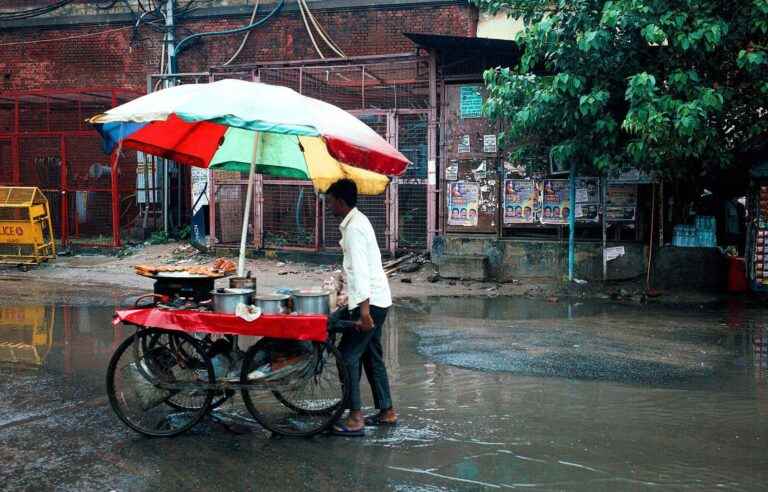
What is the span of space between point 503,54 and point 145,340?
9.12 meters

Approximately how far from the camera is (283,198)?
49.3 ft

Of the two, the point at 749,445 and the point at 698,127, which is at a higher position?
the point at 698,127

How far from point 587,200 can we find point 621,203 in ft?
1.78

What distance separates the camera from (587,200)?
12656mm

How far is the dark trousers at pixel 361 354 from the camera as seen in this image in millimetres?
5520

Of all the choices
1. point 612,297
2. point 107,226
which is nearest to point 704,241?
point 612,297

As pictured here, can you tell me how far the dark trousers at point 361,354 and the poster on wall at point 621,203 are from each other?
776 centimetres

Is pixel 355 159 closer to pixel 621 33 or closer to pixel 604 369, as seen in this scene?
pixel 604 369

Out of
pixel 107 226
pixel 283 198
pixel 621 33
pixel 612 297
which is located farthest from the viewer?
pixel 107 226

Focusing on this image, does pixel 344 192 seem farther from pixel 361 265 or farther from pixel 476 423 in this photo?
pixel 476 423

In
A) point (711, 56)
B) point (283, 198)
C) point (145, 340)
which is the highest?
point (711, 56)

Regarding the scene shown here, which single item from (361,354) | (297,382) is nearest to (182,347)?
(297,382)

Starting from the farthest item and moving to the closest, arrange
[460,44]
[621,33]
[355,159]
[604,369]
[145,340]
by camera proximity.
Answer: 1. [460,44]
2. [621,33]
3. [604,369]
4. [145,340]
5. [355,159]

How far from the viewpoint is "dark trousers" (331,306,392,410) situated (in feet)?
18.1
